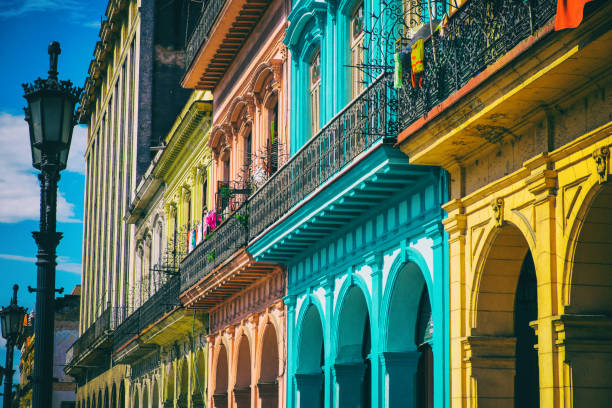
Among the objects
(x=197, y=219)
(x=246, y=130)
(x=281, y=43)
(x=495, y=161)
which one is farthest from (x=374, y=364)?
(x=197, y=219)

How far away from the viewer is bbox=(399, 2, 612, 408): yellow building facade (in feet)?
27.5

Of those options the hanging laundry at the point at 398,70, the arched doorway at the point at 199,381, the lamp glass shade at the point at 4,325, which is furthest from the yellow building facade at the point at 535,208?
the arched doorway at the point at 199,381

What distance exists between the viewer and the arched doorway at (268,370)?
62.2ft

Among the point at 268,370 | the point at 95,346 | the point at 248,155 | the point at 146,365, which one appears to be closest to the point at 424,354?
the point at 268,370

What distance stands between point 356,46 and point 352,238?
2603 millimetres

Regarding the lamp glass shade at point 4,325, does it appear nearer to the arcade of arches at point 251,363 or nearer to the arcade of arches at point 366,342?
the arcade of arches at point 251,363

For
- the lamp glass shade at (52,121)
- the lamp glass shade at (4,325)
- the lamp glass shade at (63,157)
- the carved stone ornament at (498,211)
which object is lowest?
the lamp glass shade at (4,325)

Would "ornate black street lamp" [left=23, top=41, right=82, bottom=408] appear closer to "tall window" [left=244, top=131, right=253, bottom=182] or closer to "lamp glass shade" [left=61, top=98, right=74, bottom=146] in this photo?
"lamp glass shade" [left=61, top=98, right=74, bottom=146]

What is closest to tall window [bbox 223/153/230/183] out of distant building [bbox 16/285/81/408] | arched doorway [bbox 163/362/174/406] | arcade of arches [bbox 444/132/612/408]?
arched doorway [bbox 163/362/174/406]

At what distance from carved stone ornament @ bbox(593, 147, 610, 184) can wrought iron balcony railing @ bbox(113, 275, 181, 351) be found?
Result: 1656cm

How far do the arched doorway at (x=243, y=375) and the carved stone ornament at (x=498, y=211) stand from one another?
36.8 feet

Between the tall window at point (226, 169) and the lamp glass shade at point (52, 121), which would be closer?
the lamp glass shade at point (52, 121)

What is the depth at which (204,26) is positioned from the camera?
22.3 m

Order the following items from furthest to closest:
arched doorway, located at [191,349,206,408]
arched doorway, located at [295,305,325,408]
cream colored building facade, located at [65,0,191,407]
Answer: cream colored building facade, located at [65,0,191,407], arched doorway, located at [191,349,206,408], arched doorway, located at [295,305,325,408]
